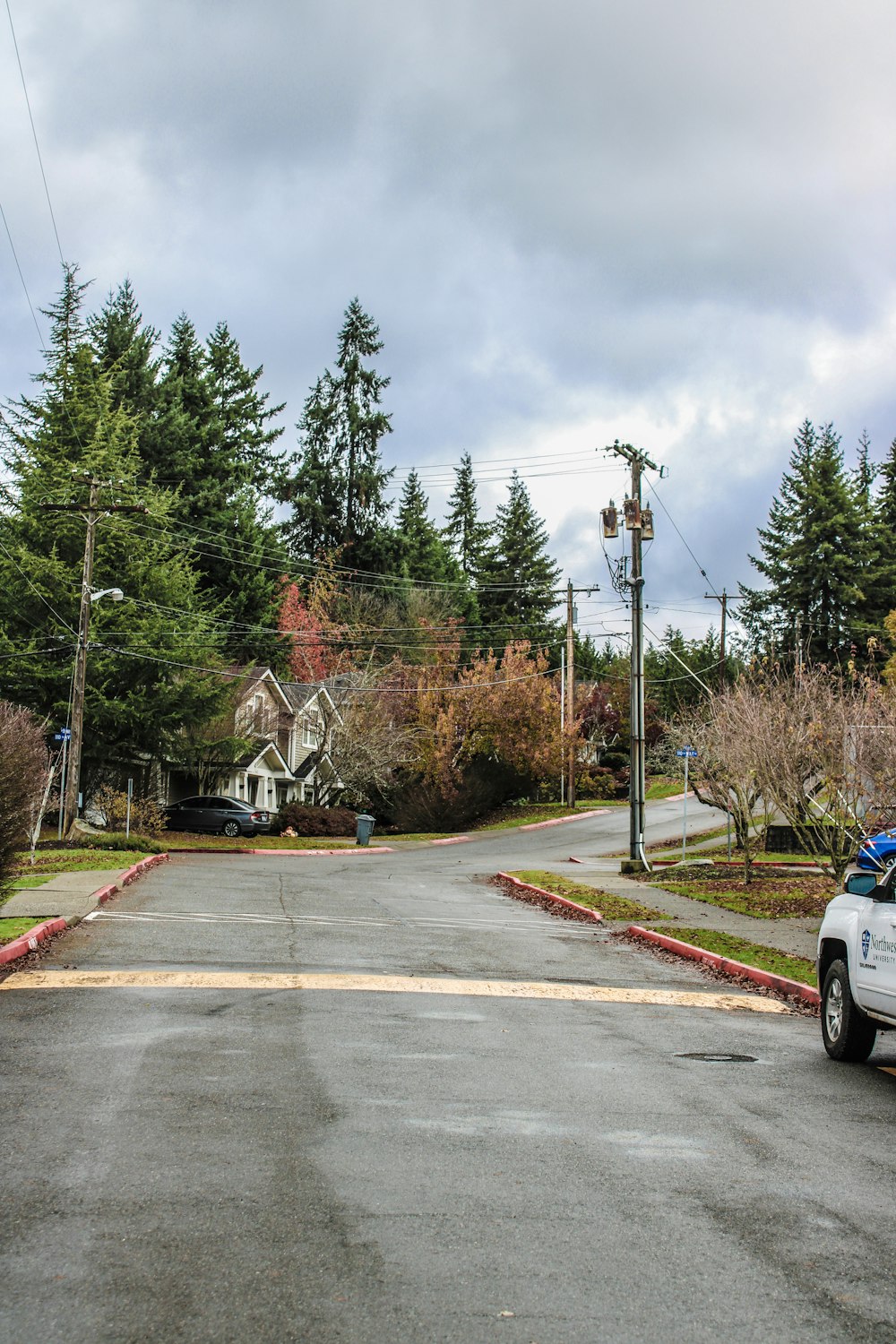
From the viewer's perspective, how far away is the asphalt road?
4281 mm

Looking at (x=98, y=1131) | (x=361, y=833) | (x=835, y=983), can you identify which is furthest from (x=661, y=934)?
(x=361, y=833)

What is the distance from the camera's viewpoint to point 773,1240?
5098 millimetres

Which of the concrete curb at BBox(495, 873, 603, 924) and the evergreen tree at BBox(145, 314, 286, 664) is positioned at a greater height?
the evergreen tree at BBox(145, 314, 286, 664)

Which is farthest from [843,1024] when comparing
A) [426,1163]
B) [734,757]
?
[734,757]

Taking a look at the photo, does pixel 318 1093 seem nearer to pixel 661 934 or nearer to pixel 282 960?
pixel 282 960

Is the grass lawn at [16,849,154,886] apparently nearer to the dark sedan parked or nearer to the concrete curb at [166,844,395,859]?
the concrete curb at [166,844,395,859]

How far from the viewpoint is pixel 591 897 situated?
77.4ft

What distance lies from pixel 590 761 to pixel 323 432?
85.7 feet

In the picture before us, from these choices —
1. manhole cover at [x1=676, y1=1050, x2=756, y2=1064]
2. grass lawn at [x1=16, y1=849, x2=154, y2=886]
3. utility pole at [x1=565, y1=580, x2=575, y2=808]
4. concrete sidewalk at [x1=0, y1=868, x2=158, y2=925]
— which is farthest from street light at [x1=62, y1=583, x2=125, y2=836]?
manhole cover at [x1=676, y1=1050, x2=756, y2=1064]

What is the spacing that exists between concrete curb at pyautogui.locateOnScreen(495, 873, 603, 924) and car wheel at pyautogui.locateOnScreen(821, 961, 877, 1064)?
35.4ft

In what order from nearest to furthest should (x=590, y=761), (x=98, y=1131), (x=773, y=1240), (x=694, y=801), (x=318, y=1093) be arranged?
1. (x=773, y=1240)
2. (x=98, y=1131)
3. (x=318, y=1093)
4. (x=694, y=801)
5. (x=590, y=761)

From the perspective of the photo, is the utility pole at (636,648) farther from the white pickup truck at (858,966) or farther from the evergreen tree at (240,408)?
the evergreen tree at (240,408)

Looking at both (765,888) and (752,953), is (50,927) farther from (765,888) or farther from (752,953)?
(765,888)

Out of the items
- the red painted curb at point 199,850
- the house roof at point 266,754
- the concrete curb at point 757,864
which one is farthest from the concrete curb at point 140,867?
the house roof at point 266,754
